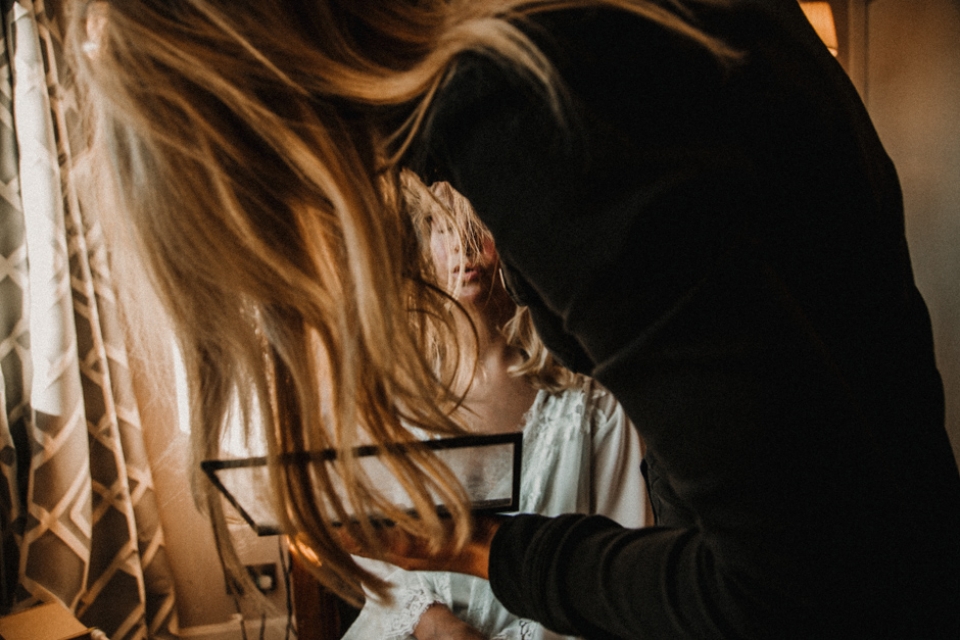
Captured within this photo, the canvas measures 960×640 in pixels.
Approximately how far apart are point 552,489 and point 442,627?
0.30 meters

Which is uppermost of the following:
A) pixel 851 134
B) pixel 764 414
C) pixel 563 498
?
pixel 851 134

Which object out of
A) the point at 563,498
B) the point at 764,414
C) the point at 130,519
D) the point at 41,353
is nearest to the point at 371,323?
the point at 764,414

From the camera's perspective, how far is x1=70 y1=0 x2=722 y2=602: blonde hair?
1.18ft

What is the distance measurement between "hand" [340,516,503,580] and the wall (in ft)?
4.71

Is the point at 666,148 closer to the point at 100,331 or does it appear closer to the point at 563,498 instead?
the point at 563,498

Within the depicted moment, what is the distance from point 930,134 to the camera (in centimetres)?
142

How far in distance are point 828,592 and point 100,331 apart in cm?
165

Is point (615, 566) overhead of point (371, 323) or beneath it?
beneath

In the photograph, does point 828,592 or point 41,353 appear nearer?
point 828,592

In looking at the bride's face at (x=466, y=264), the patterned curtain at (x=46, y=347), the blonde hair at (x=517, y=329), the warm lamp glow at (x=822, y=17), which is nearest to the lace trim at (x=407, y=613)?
the blonde hair at (x=517, y=329)

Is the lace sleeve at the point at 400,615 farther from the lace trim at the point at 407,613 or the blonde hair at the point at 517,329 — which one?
the blonde hair at the point at 517,329

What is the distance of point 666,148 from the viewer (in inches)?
11.3

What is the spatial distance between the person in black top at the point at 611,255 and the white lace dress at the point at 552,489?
20.9 inches

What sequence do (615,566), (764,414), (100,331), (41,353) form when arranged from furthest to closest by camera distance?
(100,331), (41,353), (615,566), (764,414)
